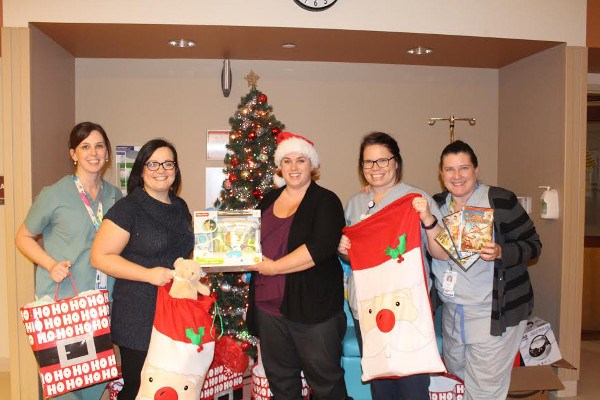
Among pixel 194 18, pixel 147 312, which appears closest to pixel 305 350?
pixel 147 312

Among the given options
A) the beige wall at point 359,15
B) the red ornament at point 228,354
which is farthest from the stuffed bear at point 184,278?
the beige wall at point 359,15

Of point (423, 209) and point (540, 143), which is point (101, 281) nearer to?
point (423, 209)

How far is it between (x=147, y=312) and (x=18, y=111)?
1824 millimetres

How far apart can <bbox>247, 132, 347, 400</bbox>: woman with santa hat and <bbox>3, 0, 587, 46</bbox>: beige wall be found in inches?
49.1

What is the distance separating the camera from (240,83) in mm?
4309

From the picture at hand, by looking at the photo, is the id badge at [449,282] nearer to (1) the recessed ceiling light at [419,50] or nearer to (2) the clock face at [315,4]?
(2) the clock face at [315,4]

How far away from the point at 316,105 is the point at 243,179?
1.17m

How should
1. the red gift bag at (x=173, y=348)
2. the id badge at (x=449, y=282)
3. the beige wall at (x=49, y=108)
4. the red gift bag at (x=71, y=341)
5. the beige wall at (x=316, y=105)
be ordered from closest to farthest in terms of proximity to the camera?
the red gift bag at (x=173, y=348) → the red gift bag at (x=71, y=341) → the id badge at (x=449, y=282) → the beige wall at (x=49, y=108) → the beige wall at (x=316, y=105)

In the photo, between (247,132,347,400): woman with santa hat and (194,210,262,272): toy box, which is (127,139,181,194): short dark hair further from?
(247,132,347,400): woman with santa hat

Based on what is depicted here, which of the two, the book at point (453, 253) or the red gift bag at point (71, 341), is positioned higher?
the book at point (453, 253)

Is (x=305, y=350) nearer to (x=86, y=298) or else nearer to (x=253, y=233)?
(x=253, y=233)

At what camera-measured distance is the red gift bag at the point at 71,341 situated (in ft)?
7.34

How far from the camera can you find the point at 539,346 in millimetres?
3494

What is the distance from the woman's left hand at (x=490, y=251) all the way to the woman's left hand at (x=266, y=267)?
0.98 m
